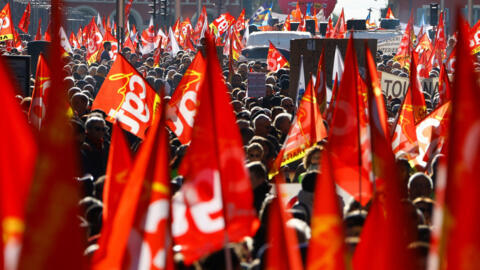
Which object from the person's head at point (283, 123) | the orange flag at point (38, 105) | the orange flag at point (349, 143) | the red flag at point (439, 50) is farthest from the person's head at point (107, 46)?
the orange flag at point (349, 143)

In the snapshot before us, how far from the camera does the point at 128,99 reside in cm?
1002

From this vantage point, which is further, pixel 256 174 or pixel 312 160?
pixel 312 160

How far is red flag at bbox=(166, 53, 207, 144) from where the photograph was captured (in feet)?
30.7

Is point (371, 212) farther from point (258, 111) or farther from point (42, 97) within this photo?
point (258, 111)

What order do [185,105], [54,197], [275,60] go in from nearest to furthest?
1. [54,197]
2. [185,105]
3. [275,60]

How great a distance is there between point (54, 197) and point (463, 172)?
1225 millimetres

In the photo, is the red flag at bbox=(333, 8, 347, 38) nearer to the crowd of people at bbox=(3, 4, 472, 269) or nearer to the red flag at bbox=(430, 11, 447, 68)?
the red flag at bbox=(430, 11, 447, 68)

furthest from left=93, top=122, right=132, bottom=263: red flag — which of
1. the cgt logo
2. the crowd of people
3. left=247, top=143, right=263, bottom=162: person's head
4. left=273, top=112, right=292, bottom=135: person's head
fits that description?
left=273, top=112, right=292, bottom=135: person's head

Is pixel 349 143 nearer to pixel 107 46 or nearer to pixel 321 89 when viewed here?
pixel 321 89

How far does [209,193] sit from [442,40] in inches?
711

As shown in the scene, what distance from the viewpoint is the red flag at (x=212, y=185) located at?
4645mm

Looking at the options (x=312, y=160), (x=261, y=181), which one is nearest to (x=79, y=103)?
(x=312, y=160)

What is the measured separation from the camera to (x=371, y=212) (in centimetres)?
405

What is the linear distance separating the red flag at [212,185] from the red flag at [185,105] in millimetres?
4314
